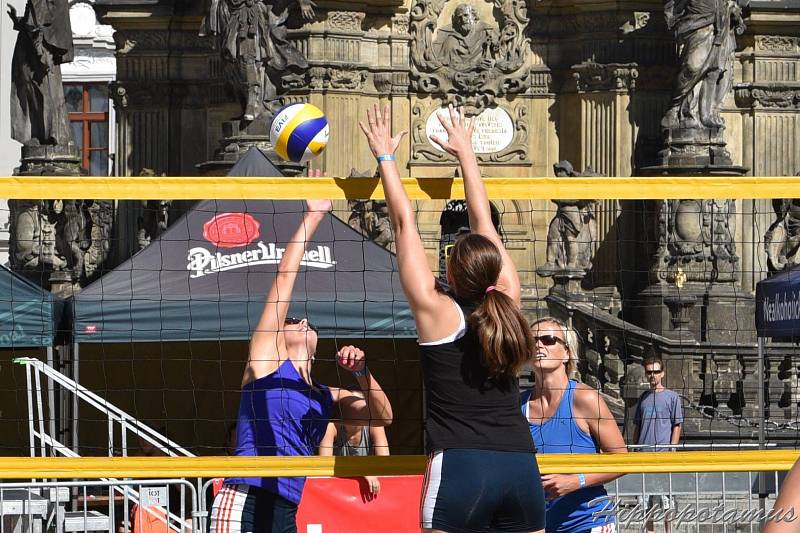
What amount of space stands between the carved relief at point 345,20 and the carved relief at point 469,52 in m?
0.82

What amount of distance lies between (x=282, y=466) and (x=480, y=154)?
16.9m

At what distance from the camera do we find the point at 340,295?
12672mm

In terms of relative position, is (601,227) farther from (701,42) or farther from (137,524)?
(137,524)

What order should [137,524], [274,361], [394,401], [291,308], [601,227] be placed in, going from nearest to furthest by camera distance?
[274,361] → [137,524] → [291,308] → [394,401] → [601,227]

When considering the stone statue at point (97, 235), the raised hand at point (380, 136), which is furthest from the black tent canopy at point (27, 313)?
the stone statue at point (97, 235)

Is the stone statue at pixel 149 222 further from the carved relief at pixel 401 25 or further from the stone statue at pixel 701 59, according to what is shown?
the stone statue at pixel 701 59

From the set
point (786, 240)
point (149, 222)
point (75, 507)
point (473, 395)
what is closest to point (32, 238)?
point (149, 222)

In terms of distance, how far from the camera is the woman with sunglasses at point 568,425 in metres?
7.75

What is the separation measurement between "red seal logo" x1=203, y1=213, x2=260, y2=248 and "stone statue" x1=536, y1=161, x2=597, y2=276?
8.22m

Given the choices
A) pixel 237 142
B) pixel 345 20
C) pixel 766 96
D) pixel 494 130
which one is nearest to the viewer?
pixel 237 142

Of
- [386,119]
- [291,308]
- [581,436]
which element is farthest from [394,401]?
[386,119]

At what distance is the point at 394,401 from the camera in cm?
1528

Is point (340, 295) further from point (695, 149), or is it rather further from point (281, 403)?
point (695, 149)

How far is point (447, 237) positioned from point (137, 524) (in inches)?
523
